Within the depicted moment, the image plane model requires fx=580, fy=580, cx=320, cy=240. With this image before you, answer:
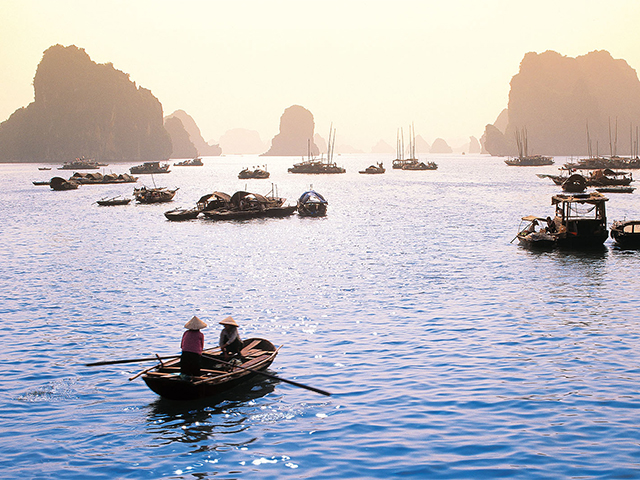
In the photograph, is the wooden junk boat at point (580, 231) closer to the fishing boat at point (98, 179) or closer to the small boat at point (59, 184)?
the small boat at point (59, 184)

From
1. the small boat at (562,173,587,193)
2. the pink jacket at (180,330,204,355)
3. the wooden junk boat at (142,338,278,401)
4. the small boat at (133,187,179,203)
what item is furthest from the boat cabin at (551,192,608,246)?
the small boat at (133,187,179,203)

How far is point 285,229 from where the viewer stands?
58719 millimetres

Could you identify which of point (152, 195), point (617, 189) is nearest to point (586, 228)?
point (617, 189)

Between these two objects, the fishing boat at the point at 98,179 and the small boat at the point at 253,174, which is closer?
the fishing boat at the point at 98,179

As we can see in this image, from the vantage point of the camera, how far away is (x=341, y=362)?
19.0 m

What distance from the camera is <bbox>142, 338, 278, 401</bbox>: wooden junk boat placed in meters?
15.3

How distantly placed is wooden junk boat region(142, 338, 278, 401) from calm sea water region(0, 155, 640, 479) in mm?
461

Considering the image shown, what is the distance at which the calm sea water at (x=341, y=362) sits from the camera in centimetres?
1283

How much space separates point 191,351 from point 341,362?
548 cm

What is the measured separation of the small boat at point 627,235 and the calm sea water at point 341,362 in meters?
2.79

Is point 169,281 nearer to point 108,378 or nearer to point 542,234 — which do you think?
point 108,378

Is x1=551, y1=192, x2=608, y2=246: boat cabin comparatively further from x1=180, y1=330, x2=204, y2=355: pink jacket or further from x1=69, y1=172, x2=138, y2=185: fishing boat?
x1=69, y1=172, x2=138, y2=185: fishing boat

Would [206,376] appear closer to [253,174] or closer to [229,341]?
[229,341]

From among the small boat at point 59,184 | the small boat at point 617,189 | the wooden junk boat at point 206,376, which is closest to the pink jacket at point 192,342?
the wooden junk boat at point 206,376
